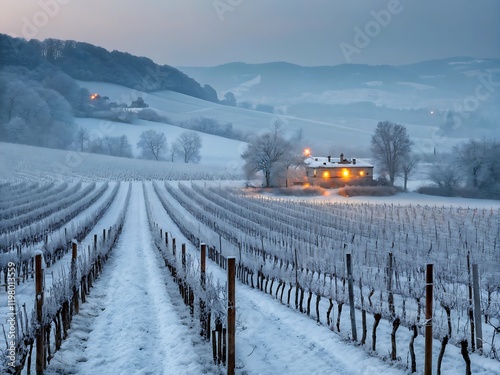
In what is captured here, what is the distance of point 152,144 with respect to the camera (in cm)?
12138

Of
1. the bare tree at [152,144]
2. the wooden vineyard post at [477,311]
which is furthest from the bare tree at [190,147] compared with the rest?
the wooden vineyard post at [477,311]

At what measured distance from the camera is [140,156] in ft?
394

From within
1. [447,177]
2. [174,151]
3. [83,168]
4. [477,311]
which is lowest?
[477,311]

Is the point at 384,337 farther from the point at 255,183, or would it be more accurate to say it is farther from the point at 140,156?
the point at 140,156

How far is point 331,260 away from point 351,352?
8267mm

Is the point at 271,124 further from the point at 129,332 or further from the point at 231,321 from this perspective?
the point at 231,321

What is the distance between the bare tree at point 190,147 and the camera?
390ft

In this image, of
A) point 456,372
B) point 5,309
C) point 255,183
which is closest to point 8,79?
point 255,183

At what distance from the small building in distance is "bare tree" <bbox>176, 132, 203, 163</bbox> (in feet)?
165

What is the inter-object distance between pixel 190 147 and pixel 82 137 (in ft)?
87.1

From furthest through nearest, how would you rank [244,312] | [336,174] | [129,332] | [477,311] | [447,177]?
[336,174]
[447,177]
[244,312]
[129,332]
[477,311]

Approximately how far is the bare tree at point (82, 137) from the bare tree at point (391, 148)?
72425mm

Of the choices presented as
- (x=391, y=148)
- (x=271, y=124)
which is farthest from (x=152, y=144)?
(x=391, y=148)

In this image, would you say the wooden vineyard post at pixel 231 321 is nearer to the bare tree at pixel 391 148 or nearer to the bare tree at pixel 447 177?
the bare tree at pixel 447 177
